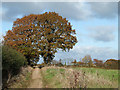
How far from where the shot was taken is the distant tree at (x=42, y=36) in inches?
1542

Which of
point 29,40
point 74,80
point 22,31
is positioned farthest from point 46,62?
point 74,80

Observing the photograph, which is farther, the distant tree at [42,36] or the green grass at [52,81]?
the distant tree at [42,36]

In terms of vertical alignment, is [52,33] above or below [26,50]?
above

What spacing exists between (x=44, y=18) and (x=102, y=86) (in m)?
32.1

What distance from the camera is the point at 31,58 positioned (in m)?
40.7

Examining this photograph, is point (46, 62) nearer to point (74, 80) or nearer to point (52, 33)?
point (52, 33)

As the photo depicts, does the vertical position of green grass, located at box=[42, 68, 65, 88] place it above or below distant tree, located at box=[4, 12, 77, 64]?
below

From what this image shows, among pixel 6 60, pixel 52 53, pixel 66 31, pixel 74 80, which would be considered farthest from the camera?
pixel 66 31

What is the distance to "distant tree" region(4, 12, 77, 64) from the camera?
39.2 m

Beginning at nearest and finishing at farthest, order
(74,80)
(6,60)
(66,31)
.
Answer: (74,80)
(6,60)
(66,31)

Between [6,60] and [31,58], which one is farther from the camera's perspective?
[31,58]

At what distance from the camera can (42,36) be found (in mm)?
40969

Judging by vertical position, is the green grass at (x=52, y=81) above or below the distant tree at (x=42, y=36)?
below

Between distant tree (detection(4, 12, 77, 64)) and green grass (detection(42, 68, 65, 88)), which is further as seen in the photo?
distant tree (detection(4, 12, 77, 64))
